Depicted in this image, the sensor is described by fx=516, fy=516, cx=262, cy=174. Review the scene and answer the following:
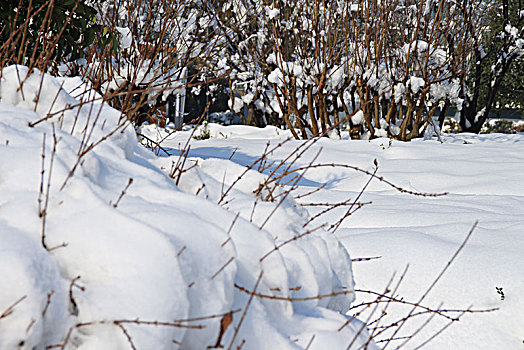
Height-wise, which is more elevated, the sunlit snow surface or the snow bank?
the snow bank

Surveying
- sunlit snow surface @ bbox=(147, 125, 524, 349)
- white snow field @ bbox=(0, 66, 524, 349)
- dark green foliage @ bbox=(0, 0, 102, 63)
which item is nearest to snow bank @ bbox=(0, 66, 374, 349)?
white snow field @ bbox=(0, 66, 524, 349)

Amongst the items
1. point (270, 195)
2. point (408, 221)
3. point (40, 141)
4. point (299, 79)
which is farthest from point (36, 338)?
point (299, 79)

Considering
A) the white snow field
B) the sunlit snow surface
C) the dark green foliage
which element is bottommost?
the sunlit snow surface

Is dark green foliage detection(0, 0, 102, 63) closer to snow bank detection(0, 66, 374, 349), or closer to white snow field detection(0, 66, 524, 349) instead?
white snow field detection(0, 66, 524, 349)

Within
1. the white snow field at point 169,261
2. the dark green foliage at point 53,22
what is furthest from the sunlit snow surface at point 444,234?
the dark green foliage at point 53,22

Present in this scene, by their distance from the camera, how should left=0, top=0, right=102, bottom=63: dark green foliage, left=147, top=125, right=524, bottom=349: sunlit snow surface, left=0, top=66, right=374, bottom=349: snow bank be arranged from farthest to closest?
left=0, top=0, right=102, bottom=63: dark green foliage < left=147, top=125, right=524, bottom=349: sunlit snow surface < left=0, top=66, right=374, bottom=349: snow bank

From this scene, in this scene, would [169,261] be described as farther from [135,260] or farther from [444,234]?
[444,234]

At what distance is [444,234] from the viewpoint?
281cm

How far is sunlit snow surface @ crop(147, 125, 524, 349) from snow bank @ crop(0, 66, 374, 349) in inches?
12.4

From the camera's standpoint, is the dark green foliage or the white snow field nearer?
the white snow field

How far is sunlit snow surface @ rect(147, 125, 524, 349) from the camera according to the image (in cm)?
216

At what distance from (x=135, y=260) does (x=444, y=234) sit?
2162 mm

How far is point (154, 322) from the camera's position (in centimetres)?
96

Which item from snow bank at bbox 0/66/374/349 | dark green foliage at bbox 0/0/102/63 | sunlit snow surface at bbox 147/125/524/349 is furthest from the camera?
dark green foliage at bbox 0/0/102/63
